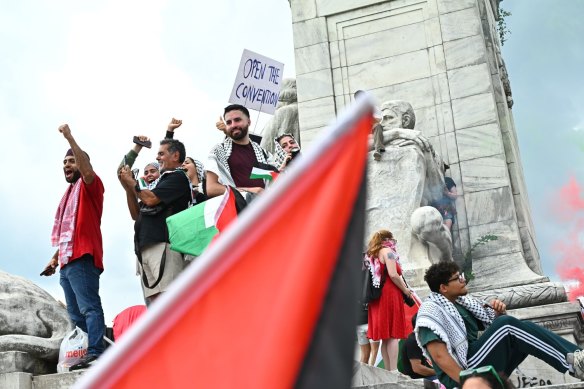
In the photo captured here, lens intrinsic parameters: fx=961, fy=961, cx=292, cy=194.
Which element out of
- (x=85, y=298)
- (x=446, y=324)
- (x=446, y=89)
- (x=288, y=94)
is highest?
(x=288, y=94)

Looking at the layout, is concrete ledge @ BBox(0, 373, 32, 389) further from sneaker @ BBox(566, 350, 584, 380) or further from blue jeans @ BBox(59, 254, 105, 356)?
sneaker @ BBox(566, 350, 584, 380)

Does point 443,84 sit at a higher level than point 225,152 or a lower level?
higher

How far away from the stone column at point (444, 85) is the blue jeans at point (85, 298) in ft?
18.0

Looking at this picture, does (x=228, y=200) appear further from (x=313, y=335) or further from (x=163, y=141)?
(x=313, y=335)

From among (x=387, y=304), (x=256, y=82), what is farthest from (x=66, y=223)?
(x=256, y=82)

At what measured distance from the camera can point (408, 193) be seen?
34.8ft

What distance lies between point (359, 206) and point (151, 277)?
5.52 m

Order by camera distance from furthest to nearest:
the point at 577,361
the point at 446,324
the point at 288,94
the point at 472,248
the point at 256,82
Answer: the point at 288,94 < the point at 472,248 < the point at 256,82 < the point at 446,324 < the point at 577,361

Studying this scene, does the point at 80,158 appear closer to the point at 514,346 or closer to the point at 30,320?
the point at 30,320

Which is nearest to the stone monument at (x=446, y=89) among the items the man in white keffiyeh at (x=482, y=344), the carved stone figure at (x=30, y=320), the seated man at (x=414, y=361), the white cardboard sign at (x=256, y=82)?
the white cardboard sign at (x=256, y=82)

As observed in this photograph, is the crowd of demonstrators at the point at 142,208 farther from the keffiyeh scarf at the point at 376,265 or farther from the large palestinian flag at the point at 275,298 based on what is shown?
the large palestinian flag at the point at 275,298

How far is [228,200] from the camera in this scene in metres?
6.41

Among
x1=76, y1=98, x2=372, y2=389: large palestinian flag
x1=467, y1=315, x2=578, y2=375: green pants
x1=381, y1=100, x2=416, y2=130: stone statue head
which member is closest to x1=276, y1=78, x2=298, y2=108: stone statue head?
x1=381, y1=100, x2=416, y2=130: stone statue head

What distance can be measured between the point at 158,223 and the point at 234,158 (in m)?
0.75
